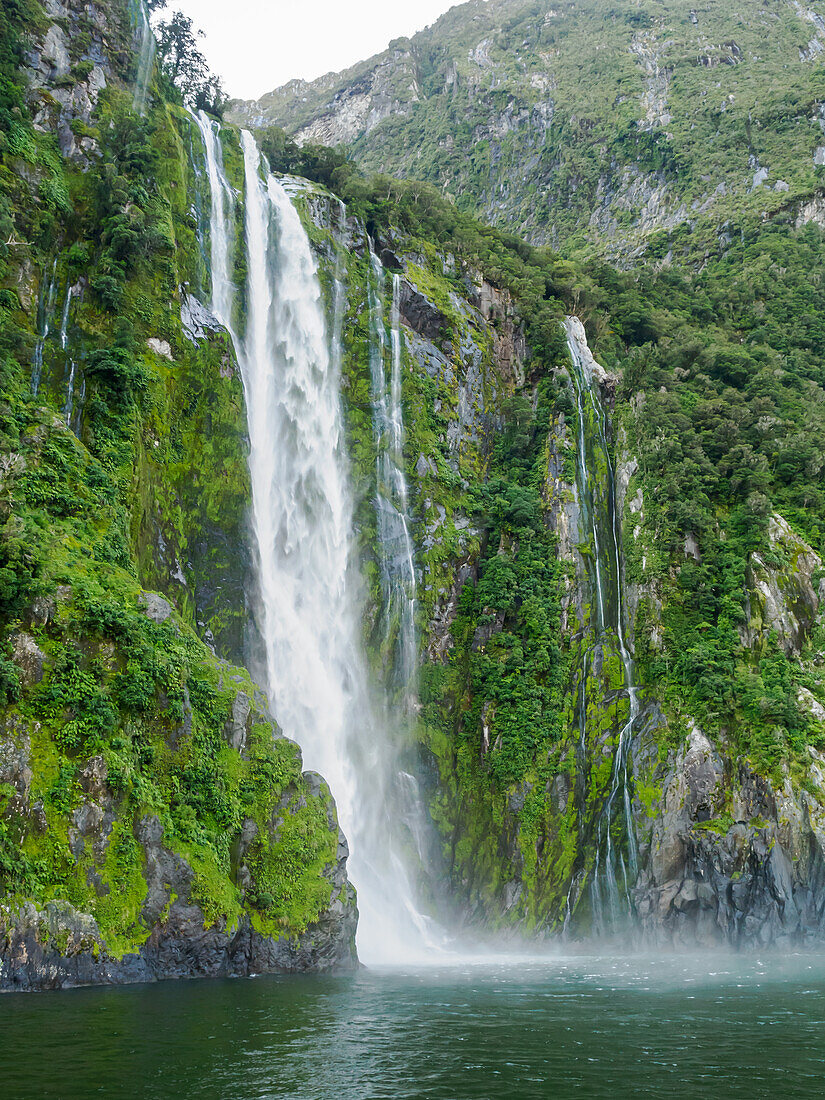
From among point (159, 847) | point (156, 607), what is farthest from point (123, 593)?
point (159, 847)

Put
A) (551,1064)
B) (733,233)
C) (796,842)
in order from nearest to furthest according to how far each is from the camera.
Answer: (551,1064)
(796,842)
(733,233)

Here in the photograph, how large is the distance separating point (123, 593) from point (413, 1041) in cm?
1231

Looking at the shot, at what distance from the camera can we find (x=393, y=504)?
3206 centimetres

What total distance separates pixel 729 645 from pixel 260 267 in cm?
2366

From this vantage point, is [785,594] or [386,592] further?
[386,592]

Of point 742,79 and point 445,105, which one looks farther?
point 445,105

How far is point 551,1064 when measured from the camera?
9578 millimetres

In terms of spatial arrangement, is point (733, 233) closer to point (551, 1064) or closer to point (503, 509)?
point (503, 509)

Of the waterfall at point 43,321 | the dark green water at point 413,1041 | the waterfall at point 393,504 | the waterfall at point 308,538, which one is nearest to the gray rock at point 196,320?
the waterfall at point 308,538

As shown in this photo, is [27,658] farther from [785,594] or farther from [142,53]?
[142,53]

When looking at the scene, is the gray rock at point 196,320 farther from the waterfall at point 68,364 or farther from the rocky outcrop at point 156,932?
the rocky outcrop at point 156,932

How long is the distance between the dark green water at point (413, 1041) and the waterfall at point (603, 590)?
882 cm

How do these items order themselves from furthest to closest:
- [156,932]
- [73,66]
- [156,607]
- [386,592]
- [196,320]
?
[386,592], [73,66], [196,320], [156,607], [156,932]

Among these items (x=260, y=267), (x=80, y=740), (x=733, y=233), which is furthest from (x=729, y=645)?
(x=733, y=233)
